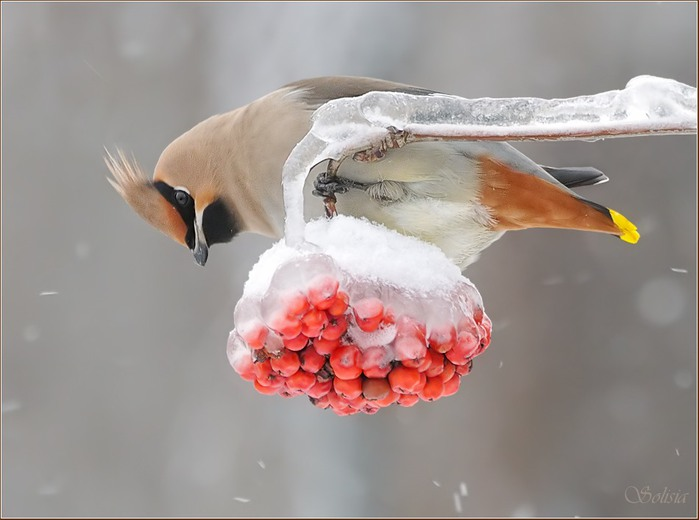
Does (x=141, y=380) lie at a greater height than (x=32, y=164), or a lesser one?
lesser

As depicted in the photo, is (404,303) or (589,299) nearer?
(404,303)

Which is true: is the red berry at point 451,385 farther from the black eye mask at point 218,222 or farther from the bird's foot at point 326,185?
the black eye mask at point 218,222

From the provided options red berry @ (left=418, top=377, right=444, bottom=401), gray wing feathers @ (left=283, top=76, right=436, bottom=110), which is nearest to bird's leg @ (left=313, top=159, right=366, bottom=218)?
red berry @ (left=418, top=377, right=444, bottom=401)

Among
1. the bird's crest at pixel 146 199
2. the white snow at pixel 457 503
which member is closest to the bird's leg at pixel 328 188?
the bird's crest at pixel 146 199

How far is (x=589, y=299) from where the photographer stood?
408 centimetres

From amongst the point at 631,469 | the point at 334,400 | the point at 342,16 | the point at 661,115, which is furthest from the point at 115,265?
the point at 661,115

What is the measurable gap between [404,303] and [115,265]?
333 cm

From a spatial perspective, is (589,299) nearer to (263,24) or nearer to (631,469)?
(631,469)

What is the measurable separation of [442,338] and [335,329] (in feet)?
0.64

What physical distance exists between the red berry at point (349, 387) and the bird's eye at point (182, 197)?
40.9 inches

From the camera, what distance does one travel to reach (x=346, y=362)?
4.44 feet

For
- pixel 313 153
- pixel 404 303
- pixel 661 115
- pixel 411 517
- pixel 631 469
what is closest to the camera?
pixel 661 115

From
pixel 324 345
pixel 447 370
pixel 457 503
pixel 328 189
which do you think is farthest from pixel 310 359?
pixel 457 503

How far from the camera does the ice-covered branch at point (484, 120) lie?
1096mm
